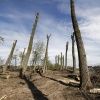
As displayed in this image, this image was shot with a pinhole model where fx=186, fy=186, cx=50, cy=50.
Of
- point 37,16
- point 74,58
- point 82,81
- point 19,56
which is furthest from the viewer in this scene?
point 19,56

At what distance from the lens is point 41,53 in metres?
41.4

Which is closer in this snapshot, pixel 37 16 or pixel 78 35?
pixel 78 35

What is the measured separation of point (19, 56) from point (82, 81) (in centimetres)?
3758

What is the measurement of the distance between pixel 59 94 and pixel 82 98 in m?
1.63

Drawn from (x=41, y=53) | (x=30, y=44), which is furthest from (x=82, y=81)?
(x=41, y=53)

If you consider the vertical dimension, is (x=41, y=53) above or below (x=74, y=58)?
above

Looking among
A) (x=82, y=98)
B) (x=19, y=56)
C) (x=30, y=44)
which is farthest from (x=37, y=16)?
(x=19, y=56)

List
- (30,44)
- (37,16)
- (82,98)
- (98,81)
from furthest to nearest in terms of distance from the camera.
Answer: (37,16), (30,44), (98,81), (82,98)

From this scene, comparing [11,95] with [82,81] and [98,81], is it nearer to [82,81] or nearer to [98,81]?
[82,81]

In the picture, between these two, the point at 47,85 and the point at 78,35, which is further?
the point at 47,85

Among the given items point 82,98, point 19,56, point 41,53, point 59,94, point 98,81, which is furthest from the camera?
point 19,56

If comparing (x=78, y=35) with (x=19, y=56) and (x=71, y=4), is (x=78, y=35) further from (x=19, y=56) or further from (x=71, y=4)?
(x=19, y=56)

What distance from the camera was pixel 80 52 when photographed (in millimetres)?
12086

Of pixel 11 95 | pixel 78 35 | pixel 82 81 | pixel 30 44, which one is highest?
pixel 30 44
